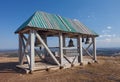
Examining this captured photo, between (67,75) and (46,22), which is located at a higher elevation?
(46,22)

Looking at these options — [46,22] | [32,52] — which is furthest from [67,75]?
[46,22]

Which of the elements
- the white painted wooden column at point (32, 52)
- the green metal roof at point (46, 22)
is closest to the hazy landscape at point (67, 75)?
the white painted wooden column at point (32, 52)

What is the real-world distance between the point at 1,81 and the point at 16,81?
2.84 ft

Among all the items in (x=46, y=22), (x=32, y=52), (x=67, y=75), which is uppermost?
(x=46, y=22)

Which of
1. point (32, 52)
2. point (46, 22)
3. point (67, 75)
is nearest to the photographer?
point (67, 75)

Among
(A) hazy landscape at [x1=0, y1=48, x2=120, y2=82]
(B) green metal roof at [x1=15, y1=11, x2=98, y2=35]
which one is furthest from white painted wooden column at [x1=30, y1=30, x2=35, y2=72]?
(B) green metal roof at [x1=15, y1=11, x2=98, y2=35]

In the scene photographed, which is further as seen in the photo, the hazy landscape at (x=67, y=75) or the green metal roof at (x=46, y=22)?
the green metal roof at (x=46, y=22)

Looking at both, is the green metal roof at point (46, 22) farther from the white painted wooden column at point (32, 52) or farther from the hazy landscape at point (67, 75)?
the hazy landscape at point (67, 75)

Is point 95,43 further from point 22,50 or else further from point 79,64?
point 22,50

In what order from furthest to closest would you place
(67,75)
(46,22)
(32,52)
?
(46,22)
(32,52)
(67,75)

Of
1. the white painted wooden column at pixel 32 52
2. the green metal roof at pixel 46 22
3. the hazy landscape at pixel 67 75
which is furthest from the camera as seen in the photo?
the green metal roof at pixel 46 22

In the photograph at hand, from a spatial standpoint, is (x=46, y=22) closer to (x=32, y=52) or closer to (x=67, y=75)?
(x=32, y=52)

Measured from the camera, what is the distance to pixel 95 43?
52.3ft

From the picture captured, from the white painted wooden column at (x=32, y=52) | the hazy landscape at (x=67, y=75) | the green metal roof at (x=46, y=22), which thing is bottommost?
the hazy landscape at (x=67, y=75)
